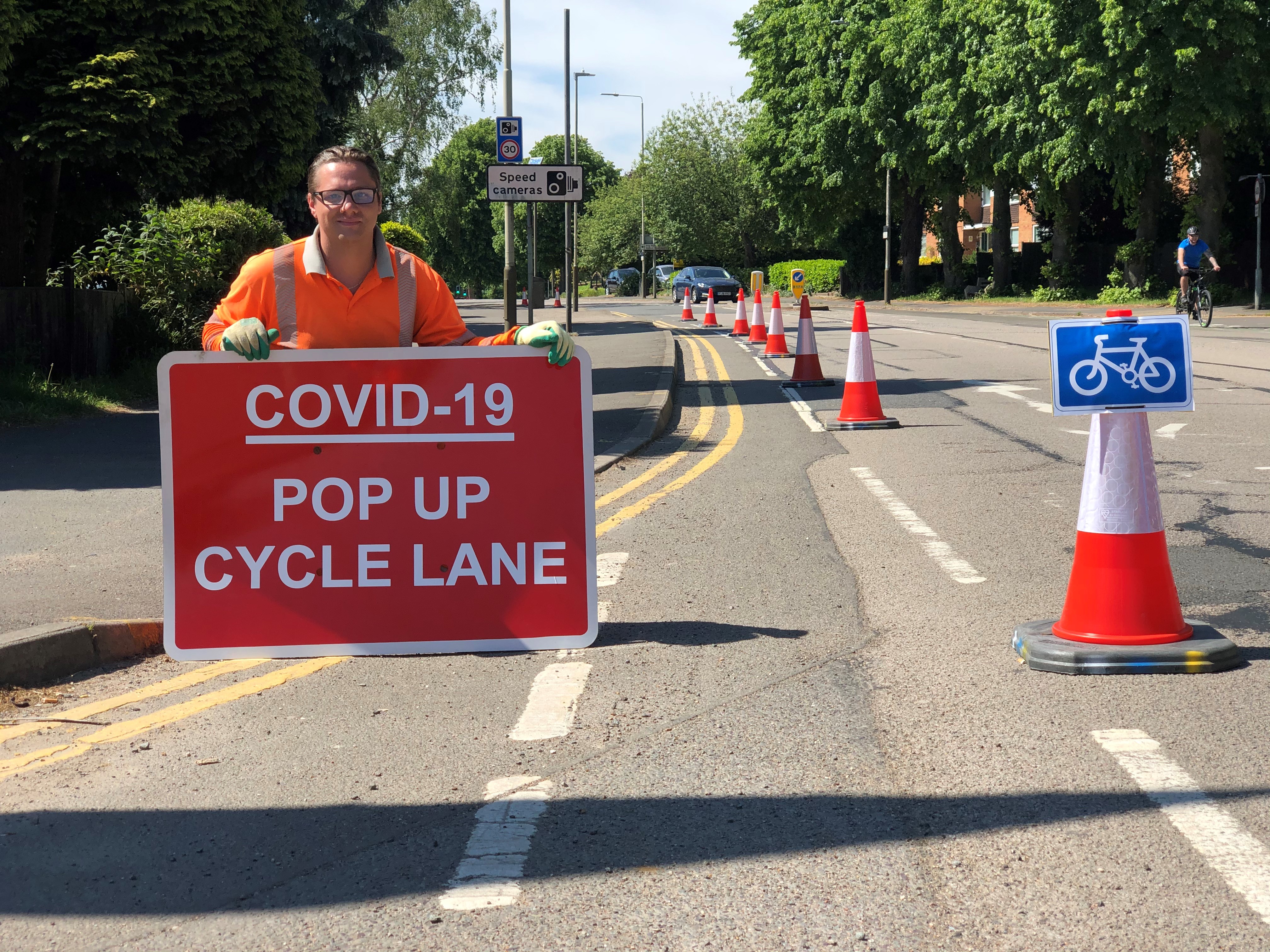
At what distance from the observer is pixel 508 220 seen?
62.3 ft

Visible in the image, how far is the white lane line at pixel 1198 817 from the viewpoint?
303 centimetres

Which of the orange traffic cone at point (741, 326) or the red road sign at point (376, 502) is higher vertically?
the orange traffic cone at point (741, 326)

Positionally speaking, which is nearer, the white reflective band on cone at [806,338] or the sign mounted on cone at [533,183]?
the white reflective band on cone at [806,338]

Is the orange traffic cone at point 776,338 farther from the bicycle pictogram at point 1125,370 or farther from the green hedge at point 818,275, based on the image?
the green hedge at point 818,275

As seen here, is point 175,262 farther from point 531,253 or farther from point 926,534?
point 926,534

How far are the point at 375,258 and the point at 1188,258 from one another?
83.2 feet

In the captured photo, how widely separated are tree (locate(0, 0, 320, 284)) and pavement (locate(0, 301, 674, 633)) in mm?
2656

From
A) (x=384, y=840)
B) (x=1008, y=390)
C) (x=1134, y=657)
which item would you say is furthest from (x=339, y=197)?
(x=1008, y=390)

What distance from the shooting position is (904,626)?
5.41 metres

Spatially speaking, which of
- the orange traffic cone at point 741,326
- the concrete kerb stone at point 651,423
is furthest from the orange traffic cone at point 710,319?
the concrete kerb stone at point 651,423

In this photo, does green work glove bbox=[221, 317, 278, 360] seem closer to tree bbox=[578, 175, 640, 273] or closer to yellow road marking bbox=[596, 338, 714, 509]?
yellow road marking bbox=[596, 338, 714, 509]

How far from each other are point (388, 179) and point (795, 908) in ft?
144

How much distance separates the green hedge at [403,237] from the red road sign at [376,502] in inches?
1166

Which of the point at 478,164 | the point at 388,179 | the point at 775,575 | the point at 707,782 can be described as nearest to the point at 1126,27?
the point at 388,179
